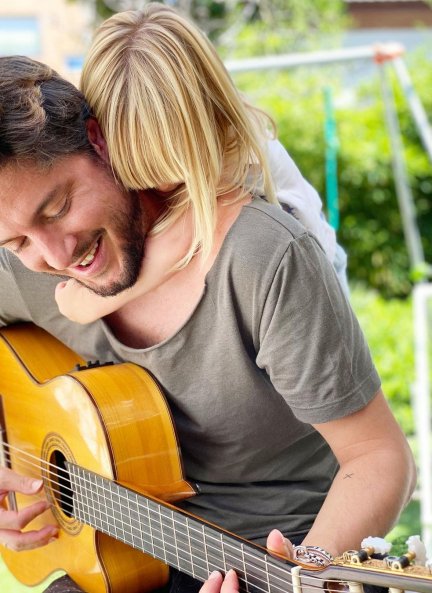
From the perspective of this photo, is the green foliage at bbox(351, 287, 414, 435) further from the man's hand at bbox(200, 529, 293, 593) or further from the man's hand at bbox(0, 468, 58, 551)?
the man's hand at bbox(200, 529, 293, 593)

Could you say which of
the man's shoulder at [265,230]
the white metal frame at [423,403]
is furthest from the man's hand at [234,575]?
the white metal frame at [423,403]

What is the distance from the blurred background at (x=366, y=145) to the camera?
4.18 meters

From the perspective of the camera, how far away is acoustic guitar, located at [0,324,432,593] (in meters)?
1.59

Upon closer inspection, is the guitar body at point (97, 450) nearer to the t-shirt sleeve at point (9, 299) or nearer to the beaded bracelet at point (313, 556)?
the t-shirt sleeve at point (9, 299)

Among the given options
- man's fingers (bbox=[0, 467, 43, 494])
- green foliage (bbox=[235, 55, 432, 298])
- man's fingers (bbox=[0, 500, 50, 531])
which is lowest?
green foliage (bbox=[235, 55, 432, 298])

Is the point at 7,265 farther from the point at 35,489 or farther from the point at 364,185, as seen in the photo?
the point at 364,185

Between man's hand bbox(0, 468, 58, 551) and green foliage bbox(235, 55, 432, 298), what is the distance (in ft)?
18.6

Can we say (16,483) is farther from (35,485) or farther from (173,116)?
(173,116)

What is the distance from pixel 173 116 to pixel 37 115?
24 cm

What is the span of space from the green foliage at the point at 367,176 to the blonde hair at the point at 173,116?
5.73m

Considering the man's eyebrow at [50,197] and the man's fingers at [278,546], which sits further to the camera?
the man's eyebrow at [50,197]

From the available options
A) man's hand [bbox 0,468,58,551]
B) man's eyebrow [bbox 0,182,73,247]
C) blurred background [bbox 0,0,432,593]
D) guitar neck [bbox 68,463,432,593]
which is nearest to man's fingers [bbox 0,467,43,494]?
man's hand [bbox 0,468,58,551]

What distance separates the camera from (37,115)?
171 centimetres

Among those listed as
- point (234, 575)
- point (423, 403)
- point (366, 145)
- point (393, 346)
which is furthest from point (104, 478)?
point (366, 145)
